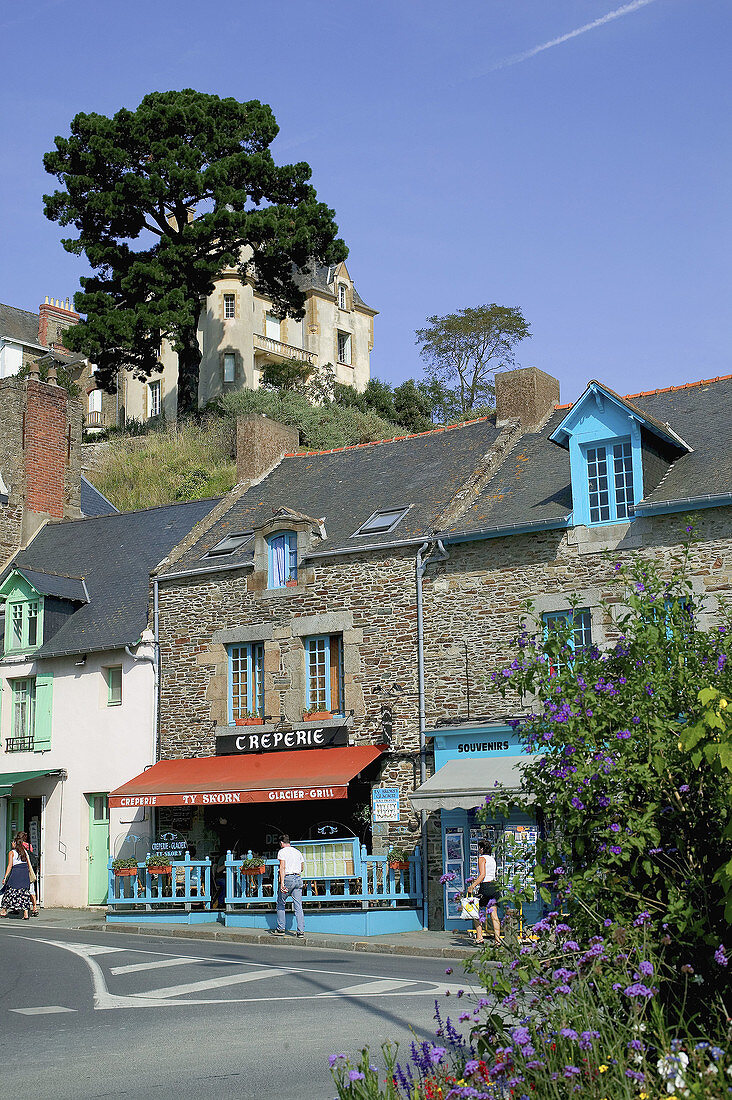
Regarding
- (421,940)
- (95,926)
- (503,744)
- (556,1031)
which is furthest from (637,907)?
(95,926)

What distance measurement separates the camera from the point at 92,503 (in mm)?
33125

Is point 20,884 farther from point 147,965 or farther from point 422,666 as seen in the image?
point 147,965

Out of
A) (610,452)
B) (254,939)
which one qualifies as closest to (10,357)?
(610,452)

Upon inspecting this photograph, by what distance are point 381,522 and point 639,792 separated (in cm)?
1577

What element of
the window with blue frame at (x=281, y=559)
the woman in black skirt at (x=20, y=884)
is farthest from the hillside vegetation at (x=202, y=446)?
the woman in black skirt at (x=20, y=884)

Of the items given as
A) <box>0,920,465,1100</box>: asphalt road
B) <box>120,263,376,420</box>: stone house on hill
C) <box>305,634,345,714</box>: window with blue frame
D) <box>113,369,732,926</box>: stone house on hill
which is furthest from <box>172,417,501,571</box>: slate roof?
<box>120,263,376,420</box>: stone house on hill

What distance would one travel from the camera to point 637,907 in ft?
19.6

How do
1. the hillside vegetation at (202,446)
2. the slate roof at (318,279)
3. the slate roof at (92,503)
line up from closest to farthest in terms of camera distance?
the slate roof at (92,503) < the hillside vegetation at (202,446) < the slate roof at (318,279)

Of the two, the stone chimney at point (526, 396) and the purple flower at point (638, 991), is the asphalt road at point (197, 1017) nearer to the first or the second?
the purple flower at point (638, 991)

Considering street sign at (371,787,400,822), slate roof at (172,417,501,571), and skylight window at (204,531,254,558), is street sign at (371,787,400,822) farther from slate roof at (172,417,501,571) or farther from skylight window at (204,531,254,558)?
skylight window at (204,531,254,558)

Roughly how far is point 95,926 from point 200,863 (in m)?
2.15

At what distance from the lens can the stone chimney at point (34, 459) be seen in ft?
96.5

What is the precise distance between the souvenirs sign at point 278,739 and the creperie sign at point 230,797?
1.11 meters

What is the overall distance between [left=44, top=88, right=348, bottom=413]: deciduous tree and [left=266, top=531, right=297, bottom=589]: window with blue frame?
1602 cm
